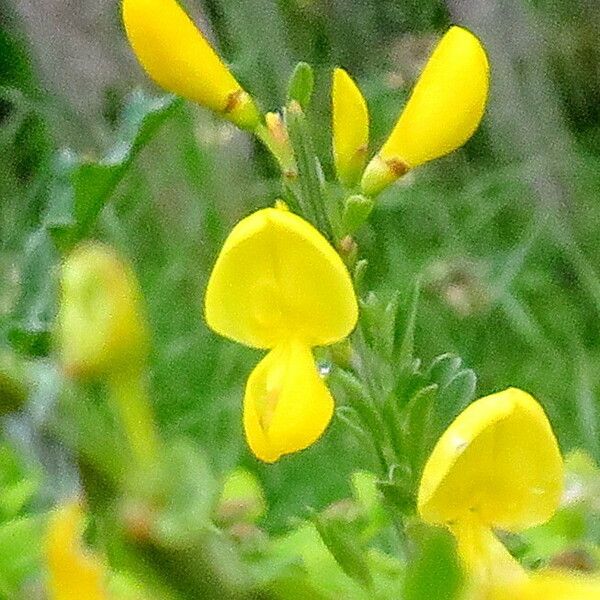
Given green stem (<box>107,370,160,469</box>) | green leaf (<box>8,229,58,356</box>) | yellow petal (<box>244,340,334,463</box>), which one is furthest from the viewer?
→ yellow petal (<box>244,340,334,463</box>)

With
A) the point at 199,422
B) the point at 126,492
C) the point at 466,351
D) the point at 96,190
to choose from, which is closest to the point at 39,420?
the point at 126,492

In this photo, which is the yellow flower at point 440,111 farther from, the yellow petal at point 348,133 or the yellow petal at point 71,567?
the yellow petal at point 71,567

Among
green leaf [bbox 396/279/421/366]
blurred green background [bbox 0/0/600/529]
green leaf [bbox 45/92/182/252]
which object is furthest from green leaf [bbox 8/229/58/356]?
blurred green background [bbox 0/0/600/529]

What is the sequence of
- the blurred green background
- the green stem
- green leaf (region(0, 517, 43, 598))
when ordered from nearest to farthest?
the green stem → green leaf (region(0, 517, 43, 598)) → the blurred green background

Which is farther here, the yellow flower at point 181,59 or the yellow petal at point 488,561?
the yellow flower at point 181,59

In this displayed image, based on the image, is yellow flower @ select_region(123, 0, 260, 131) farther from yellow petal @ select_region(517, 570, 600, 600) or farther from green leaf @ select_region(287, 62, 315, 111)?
yellow petal @ select_region(517, 570, 600, 600)

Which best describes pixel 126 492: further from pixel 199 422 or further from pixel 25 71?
pixel 25 71

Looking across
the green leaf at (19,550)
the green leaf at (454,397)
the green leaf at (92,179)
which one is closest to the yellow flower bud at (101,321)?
the green leaf at (92,179)
